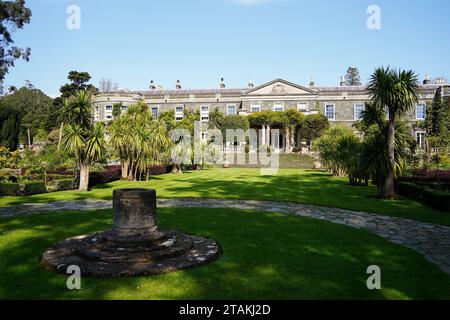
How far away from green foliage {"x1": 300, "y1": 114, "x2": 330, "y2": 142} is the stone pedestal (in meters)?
45.7

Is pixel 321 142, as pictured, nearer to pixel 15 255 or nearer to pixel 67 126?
pixel 67 126

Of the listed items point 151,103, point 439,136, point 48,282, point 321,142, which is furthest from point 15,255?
point 151,103

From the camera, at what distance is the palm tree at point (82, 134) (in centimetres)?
1777

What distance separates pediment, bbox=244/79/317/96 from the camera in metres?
57.1

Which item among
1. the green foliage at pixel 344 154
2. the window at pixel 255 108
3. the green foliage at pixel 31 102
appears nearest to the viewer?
the green foliage at pixel 344 154

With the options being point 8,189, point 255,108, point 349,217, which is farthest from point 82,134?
point 255,108

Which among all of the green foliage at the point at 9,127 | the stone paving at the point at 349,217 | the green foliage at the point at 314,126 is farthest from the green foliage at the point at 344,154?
the green foliage at the point at 9,127

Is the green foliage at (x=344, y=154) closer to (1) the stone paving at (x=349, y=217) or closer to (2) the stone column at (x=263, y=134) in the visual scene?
(1) the stone paving at (x=349, y=217)

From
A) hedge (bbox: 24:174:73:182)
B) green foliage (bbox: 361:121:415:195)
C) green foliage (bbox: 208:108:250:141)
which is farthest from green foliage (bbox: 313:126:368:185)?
green foliage (bbox: 208:108:250:141)

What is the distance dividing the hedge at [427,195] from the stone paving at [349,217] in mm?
2731

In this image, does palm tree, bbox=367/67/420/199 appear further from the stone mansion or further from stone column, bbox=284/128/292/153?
the stone mansion

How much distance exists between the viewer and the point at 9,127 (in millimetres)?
48219

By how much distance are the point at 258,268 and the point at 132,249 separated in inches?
93.6

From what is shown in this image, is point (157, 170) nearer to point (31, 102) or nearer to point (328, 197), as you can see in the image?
point (328, 197)
